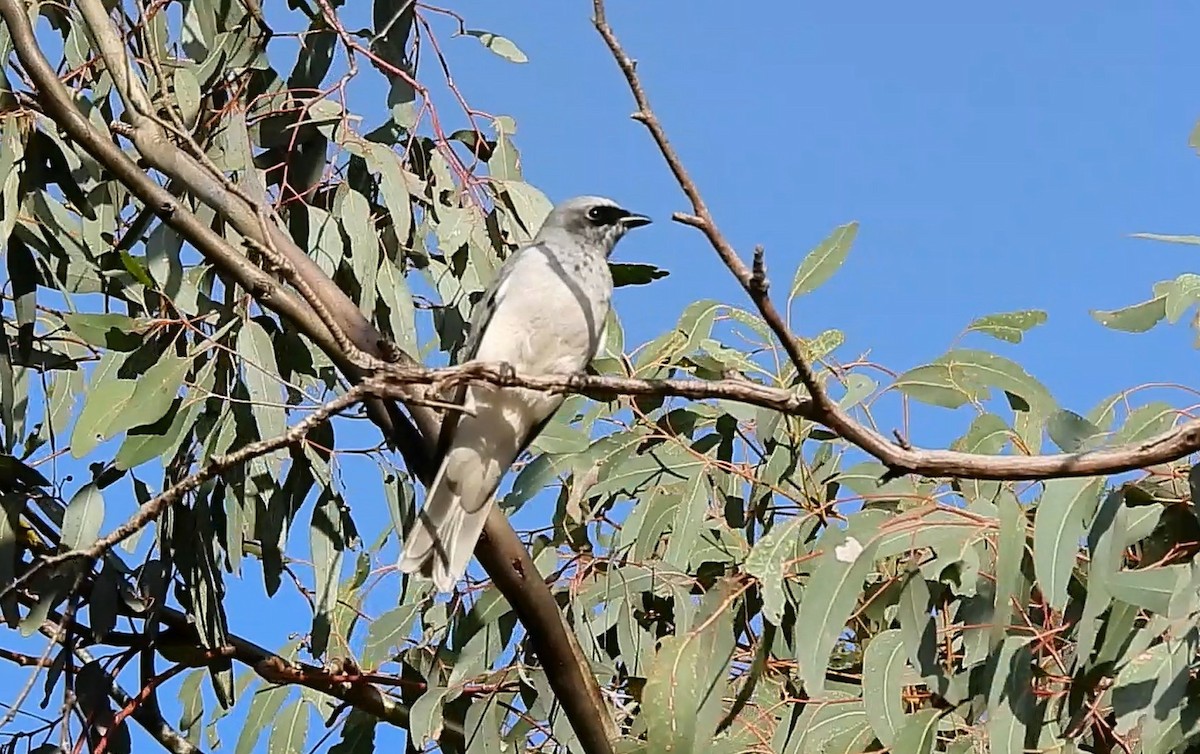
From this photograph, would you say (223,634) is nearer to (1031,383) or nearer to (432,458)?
(432,458)

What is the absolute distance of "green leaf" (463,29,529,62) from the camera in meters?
2.88

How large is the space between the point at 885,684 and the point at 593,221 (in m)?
1.30

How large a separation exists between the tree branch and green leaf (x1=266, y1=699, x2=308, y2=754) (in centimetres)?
158

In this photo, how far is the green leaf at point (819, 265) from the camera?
76.8 inches

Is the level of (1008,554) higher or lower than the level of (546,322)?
lower

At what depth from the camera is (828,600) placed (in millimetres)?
1916

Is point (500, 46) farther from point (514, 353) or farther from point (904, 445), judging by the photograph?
point (904, 445)

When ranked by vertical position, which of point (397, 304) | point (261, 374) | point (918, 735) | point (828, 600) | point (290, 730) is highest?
point (397, 304)

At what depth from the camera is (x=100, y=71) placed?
2781 millimetres

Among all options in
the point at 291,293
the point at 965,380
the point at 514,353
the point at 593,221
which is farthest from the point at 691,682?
the point at 593,221

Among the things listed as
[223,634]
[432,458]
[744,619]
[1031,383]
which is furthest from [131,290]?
[1031,383]

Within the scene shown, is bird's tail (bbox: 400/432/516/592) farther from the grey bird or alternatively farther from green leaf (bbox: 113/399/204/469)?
green leaf (bbox: 113/399/204/469)

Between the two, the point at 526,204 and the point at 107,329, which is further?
the point at 526,204

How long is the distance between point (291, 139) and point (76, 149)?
42cm
